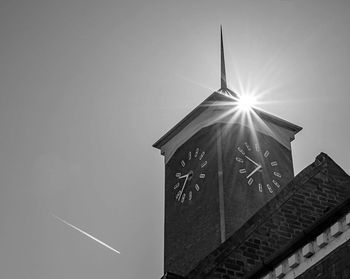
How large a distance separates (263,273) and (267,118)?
2274 centimetres

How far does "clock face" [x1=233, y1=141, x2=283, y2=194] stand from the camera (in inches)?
1258

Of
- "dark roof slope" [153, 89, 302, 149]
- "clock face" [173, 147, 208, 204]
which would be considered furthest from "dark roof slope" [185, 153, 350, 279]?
"dark roof slope" [153, 89, 302, 149]

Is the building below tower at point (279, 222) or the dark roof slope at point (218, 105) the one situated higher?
the dark roof slope at point (218, 105)

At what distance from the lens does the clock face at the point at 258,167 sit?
105 ft

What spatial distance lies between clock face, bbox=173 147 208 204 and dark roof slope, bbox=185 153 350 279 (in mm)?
15646

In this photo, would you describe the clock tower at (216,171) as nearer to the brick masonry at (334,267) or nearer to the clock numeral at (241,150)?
the clock numeral at (241,150)

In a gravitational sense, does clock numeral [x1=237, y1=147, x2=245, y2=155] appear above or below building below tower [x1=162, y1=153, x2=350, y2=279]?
above

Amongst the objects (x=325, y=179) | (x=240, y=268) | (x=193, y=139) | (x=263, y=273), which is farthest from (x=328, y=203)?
(x=193, y=139)

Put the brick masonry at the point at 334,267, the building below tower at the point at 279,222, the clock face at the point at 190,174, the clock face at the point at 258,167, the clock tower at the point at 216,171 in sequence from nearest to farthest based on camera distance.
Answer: the brick masonry at the point at 334,267, the building below tower at the point at 279,222, the clock tower at the point at 216,171, the clock face at the point at 258,167, the clock face at the point at 190,174

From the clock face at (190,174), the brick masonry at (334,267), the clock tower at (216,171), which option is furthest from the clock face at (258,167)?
the brick masonry at (334,267)

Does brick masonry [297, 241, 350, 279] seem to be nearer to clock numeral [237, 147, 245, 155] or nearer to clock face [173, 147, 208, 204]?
clock face [173, 147, 208, 204]

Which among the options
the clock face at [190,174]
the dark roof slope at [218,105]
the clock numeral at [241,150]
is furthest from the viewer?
the dark roof slope at [218,105]

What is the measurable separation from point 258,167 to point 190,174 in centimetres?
250

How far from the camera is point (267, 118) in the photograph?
34.0 metres
